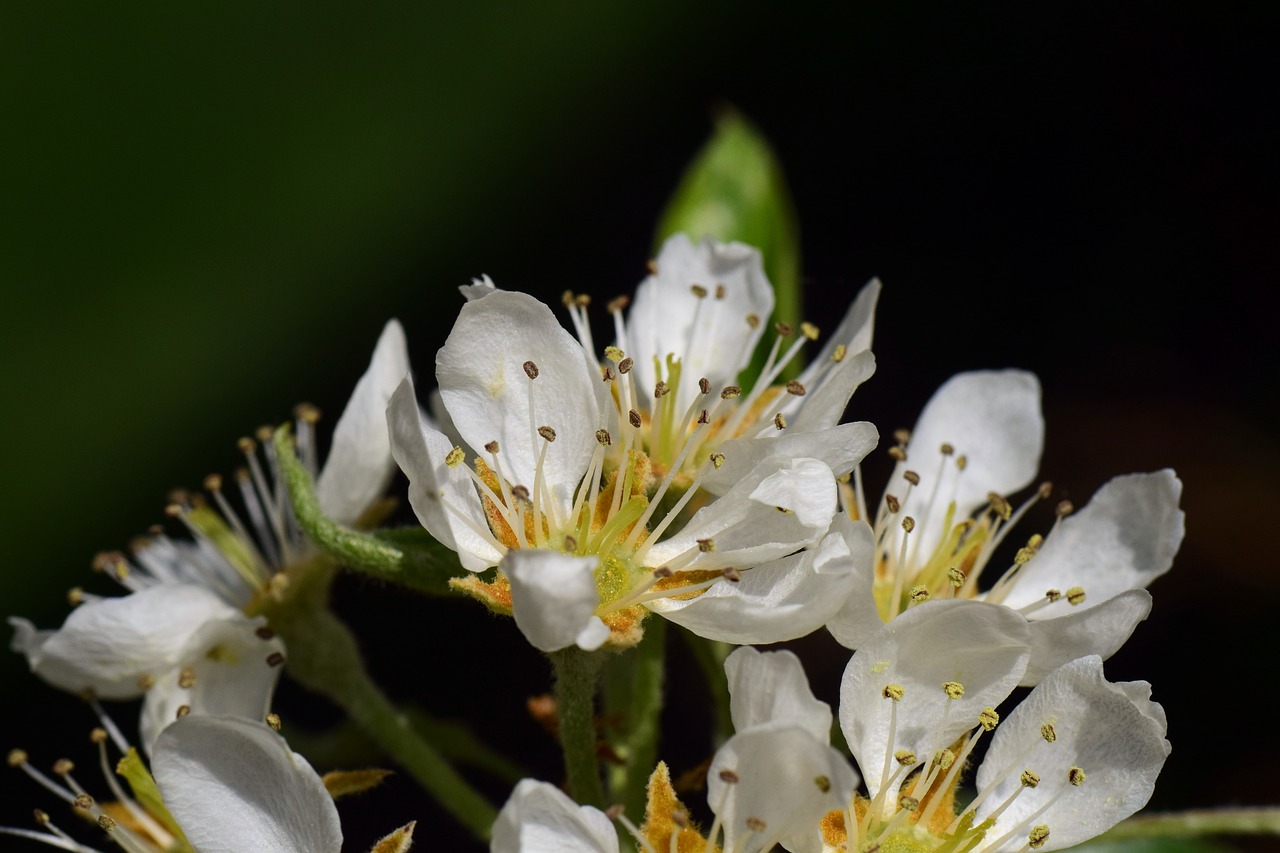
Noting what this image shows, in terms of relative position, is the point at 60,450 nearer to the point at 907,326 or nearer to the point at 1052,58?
the point at 907,326

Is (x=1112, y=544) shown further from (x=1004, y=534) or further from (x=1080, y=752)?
(x=1080, y=752)

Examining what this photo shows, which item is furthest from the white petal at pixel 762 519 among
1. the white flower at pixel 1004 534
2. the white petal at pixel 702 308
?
the white petal at pixel 702 308

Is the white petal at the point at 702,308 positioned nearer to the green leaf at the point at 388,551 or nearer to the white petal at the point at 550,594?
the green leaf at the point at 388,551

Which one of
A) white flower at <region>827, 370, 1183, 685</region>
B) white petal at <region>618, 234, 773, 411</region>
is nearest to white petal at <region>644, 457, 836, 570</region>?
white flower at <region>827, 370, 1183, 685</region>

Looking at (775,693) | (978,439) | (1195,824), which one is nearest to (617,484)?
(775,693)

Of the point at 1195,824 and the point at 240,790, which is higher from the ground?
the point at 240,790

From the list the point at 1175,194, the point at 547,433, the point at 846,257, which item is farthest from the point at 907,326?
the point at 547,433
